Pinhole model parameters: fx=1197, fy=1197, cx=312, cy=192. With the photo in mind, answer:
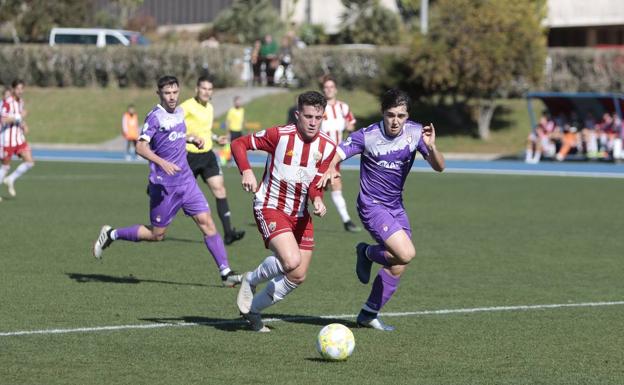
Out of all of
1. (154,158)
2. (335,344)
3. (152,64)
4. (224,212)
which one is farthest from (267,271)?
(152,64)

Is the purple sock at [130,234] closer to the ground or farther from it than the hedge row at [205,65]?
farther from it

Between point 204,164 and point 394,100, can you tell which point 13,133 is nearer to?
point 204,164

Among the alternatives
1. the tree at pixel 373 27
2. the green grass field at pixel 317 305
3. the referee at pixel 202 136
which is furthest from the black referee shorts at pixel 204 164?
the tree at pixel 373 27

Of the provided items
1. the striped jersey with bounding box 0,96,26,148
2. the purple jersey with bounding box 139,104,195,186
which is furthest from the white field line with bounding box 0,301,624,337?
the striped jersey with bounding box 0,96,26,148

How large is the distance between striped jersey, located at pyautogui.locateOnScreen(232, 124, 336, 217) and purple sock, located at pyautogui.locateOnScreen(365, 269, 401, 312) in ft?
3.02

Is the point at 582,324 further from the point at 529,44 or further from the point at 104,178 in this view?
the point at 529,44

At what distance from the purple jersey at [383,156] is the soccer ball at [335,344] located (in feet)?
5.75

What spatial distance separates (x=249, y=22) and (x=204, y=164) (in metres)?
45.9

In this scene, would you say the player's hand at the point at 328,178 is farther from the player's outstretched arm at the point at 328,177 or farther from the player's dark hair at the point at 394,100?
the player's dark hair at the point at 394,100

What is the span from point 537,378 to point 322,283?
467cm

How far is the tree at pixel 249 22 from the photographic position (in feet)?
194

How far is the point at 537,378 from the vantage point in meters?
7.80

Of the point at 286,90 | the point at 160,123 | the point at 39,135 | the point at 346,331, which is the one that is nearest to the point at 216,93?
the point at 286,90

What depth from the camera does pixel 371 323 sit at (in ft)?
31.6
